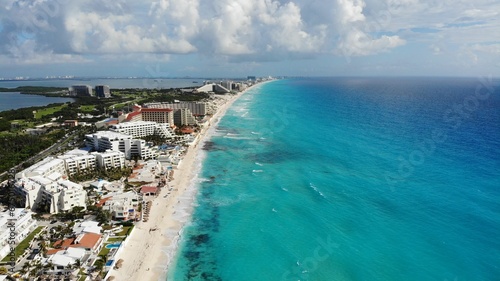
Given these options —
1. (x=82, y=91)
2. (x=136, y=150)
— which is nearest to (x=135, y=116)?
(x=136, y=150)

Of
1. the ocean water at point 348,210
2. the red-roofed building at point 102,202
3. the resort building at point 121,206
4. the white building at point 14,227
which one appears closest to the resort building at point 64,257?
the white building at point 14,227

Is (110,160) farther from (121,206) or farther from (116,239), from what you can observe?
(116,239)

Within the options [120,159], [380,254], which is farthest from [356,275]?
[120,159]

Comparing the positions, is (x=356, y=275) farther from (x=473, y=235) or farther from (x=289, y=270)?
(x=473, y=235)

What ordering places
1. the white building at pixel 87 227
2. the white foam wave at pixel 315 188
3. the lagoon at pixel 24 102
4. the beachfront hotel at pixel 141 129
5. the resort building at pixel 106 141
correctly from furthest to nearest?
the lagoon at pixel 24 102
the beachfront hotel at pixel 141 129
the resort building at pixel 106 141
the white foam wave at pixel 315 188
the white building at pixel 87 227

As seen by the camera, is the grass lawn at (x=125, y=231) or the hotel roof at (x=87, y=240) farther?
the grass lawn at (x=125, y=231)

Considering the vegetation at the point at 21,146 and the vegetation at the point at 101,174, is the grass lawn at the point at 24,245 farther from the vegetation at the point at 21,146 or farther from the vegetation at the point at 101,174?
the vegetation at the point at 21,146
